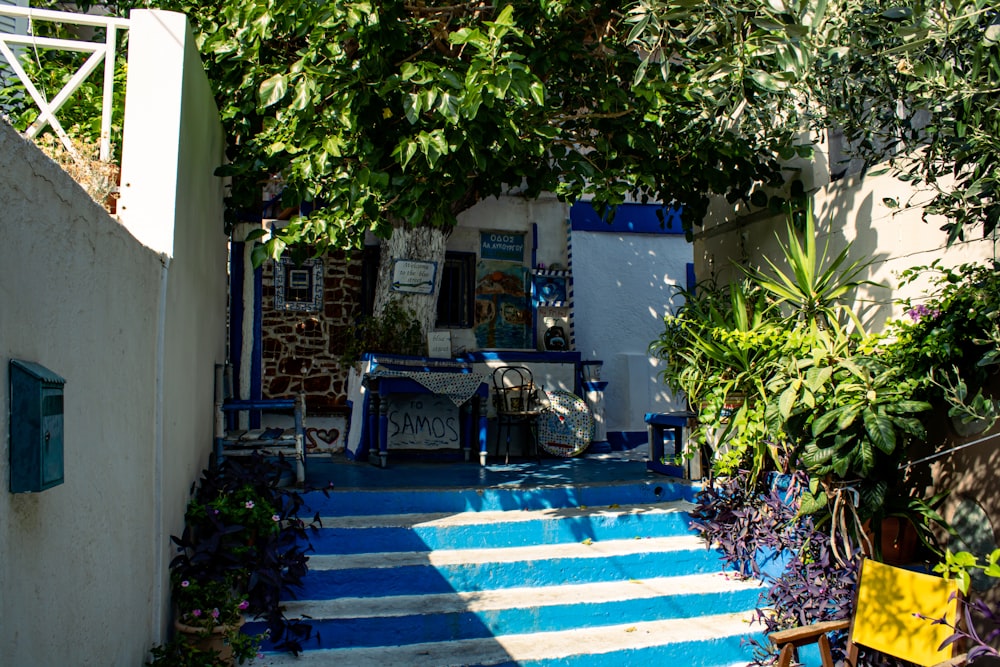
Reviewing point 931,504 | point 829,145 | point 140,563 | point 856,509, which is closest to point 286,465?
point 140,563

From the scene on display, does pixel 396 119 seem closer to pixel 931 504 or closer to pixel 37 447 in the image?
pixel 37 447

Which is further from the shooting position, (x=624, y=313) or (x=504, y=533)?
(x=624, y=313)

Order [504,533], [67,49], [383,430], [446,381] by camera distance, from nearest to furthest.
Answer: [67,49]
[504,533]
[383,430]
[446,381]

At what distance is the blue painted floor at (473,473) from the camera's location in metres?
6.54

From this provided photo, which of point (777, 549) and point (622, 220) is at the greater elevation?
point (622, 220)

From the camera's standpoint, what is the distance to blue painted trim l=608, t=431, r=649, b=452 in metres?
10.4

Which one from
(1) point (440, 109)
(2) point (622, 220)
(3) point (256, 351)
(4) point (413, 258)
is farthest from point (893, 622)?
(2) point (622, 220)

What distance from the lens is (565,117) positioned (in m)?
5.91

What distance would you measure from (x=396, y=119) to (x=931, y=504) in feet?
12.8

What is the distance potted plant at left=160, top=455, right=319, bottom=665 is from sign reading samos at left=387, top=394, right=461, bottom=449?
3.07 meters

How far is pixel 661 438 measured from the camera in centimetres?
709

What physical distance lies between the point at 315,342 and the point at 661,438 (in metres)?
4.45

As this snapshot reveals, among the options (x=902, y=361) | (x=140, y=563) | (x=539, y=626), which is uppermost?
(x=902, y=361)

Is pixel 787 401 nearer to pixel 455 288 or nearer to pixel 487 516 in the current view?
pixel 487 516
